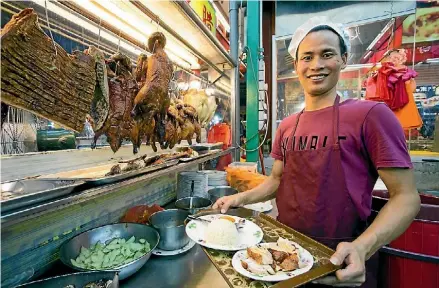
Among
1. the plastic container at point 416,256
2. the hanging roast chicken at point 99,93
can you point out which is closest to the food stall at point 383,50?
the plastic container at point 416,256

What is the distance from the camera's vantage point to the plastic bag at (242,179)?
2.70 m

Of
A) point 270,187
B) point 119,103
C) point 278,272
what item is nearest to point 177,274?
point 278,272

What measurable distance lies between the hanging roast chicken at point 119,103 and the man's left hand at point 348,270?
135 cm

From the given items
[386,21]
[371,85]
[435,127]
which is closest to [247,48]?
[371,85]

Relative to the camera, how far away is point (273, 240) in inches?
53.7

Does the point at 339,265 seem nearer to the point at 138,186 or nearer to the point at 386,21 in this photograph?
the point at 138,186

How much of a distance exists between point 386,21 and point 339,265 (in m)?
7.08

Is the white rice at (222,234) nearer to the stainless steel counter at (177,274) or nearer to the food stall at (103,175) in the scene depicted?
the food stall at (103,175)

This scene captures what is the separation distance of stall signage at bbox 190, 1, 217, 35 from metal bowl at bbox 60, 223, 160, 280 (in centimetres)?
231

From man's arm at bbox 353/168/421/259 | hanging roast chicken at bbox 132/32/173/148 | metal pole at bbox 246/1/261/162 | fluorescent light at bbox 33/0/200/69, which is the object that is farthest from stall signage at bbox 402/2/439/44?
hanging roast chicken at bbox 132/32/173/148

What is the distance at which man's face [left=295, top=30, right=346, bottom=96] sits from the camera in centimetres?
149

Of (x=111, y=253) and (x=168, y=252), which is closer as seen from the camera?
(x=111, y=253)

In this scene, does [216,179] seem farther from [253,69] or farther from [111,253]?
[253,69]

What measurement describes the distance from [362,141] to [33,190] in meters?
1.75
